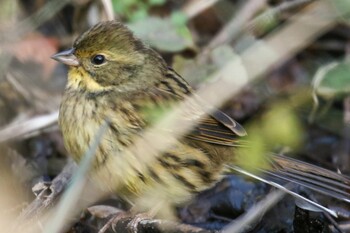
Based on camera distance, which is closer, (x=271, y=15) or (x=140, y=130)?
(x=140, y=130)

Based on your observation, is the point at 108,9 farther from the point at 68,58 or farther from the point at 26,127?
the point at 68,58

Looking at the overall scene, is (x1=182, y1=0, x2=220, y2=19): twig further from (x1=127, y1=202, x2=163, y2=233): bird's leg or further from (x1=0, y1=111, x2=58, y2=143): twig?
(x1=127, y1=202, x2=163, y2=233): bird's leg

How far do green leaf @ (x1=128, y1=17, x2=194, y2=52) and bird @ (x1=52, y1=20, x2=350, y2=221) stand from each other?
0.65 metres

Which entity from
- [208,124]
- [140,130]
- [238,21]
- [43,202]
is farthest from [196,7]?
[43,202]

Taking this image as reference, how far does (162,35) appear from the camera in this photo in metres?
5.15

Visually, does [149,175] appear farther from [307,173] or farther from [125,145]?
[307,173]

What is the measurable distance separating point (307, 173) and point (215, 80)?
0.83 m

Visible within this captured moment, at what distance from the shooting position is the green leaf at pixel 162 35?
509 centimetres

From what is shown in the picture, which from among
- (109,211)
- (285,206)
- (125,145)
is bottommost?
(285,206)

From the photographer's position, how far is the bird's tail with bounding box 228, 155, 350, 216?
A: 13.8 feet

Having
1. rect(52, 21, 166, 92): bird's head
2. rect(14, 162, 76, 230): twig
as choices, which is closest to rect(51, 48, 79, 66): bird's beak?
rect(52, 21, 166, 92): bird's head

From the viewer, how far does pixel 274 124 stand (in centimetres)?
496

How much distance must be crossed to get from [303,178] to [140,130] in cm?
84

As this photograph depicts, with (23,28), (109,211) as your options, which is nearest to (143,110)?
(109,211)
